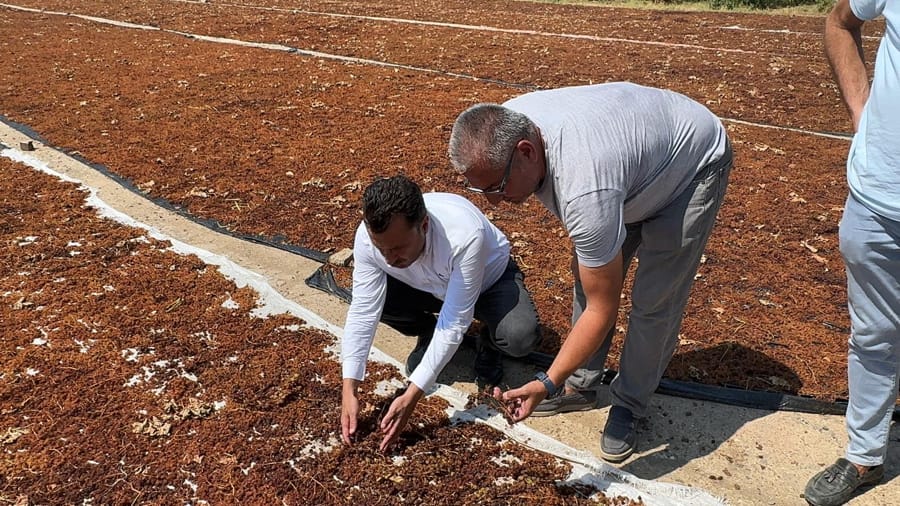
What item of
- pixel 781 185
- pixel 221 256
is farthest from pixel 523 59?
pixel 221 256

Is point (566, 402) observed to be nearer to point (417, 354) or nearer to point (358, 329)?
point (417, 354)

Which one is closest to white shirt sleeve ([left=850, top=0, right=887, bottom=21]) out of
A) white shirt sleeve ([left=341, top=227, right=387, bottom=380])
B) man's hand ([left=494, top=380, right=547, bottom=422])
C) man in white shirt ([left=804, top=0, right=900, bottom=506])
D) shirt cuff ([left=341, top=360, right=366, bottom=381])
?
man in white shirt ([left=804, top=0, right=900, bottom=506])

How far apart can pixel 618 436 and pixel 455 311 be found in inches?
35.9

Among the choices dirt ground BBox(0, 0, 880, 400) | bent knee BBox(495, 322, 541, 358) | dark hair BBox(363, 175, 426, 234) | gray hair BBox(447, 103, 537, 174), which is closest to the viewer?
gray hair BBox(447, 103, 537, 174)

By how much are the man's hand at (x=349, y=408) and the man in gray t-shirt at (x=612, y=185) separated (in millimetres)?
760

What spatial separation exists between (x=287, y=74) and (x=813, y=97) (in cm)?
697

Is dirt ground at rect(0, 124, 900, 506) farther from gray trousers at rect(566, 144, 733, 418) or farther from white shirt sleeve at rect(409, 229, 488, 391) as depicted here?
white shirt sleeve at rect(409, 229, 488, 391)

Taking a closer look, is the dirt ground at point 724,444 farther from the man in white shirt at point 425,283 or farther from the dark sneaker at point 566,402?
the man in white shirt at point 425,283

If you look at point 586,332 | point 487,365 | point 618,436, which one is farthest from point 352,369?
point 618,436

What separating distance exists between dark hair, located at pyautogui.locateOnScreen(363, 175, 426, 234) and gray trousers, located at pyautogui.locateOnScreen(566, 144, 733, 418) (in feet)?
2.91

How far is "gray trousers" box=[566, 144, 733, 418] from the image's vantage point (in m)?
2.30

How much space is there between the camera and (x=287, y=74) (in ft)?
29.1

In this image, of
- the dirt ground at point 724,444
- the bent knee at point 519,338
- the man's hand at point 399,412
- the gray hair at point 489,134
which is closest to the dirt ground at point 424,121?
the dirt ground at point 724,444

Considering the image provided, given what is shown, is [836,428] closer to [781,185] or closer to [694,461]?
[694,461]
